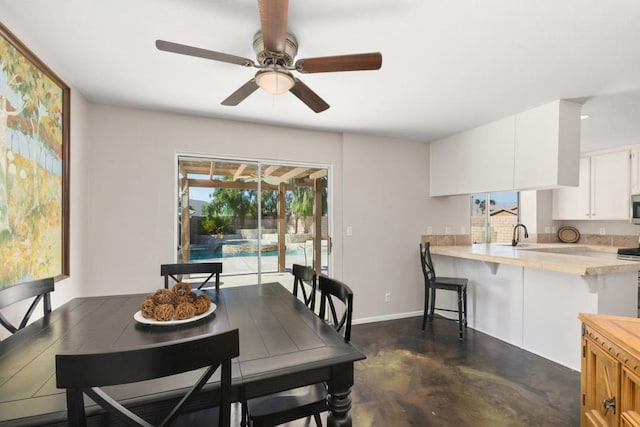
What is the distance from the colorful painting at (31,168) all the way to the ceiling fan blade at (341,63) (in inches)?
65.8

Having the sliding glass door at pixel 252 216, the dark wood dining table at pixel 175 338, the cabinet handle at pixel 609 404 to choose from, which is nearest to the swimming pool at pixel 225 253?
the sliding glass door at pixel 252 216

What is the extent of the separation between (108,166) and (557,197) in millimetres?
6615

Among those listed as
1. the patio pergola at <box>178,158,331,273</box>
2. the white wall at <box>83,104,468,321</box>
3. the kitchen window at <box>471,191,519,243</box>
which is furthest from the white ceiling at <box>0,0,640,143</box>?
the kitchen window at <box>471,191,519,243</box>

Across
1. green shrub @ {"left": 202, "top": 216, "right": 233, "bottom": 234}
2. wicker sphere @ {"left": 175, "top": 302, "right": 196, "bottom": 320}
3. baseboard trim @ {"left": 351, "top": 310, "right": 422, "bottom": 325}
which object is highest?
green shrub @ {"left": 202, "top": 216, "right": 233, "bottom": 234}

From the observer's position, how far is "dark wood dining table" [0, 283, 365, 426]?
3.01 feet

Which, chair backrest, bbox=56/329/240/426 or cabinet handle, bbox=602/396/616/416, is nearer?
chair backrest, bbox=56/329/240/426

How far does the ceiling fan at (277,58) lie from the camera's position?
1.31 metres

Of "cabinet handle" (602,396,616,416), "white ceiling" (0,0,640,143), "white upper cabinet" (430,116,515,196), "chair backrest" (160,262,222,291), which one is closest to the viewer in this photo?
"cabinet handle" (602,396,616,416)

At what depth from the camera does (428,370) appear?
101 inches

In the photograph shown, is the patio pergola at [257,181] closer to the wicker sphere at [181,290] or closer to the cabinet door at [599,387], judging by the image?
the wicker sphere at [181,290]

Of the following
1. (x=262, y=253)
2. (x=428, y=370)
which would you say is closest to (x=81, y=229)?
(x=262, y=253)

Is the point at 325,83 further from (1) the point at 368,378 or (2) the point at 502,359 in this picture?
(2) the point at 502,359

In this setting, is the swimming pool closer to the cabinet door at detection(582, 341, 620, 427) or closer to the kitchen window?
the cabinet door at detection(582, 341, 620, 427)

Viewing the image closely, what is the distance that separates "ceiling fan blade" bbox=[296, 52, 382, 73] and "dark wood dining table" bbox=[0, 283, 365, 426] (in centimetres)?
142
